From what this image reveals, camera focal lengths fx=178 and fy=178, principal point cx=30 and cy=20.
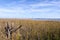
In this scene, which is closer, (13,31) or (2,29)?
(13,31)

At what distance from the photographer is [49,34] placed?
36.7ft

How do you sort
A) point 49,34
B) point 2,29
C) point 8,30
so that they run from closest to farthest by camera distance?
point 8,30 → point 49,34 → point 2,29

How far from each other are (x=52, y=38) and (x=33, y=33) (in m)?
1.30

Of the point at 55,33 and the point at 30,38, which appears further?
the point at 55,33

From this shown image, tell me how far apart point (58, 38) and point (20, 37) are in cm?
227

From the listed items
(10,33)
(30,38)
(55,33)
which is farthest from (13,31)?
(55,33)

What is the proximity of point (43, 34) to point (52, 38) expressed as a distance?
851 millimetres

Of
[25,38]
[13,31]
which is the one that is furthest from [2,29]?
[25,38]

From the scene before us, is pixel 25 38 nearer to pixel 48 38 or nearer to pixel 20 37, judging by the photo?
pixel 20 37

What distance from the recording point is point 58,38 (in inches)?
415

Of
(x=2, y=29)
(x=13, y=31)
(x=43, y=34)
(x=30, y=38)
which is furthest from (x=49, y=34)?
(x=2, y=29)

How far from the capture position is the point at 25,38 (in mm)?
10742

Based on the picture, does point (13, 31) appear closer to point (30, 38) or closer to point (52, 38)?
point (30, 38)

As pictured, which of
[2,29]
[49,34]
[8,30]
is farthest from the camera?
[2,29]
